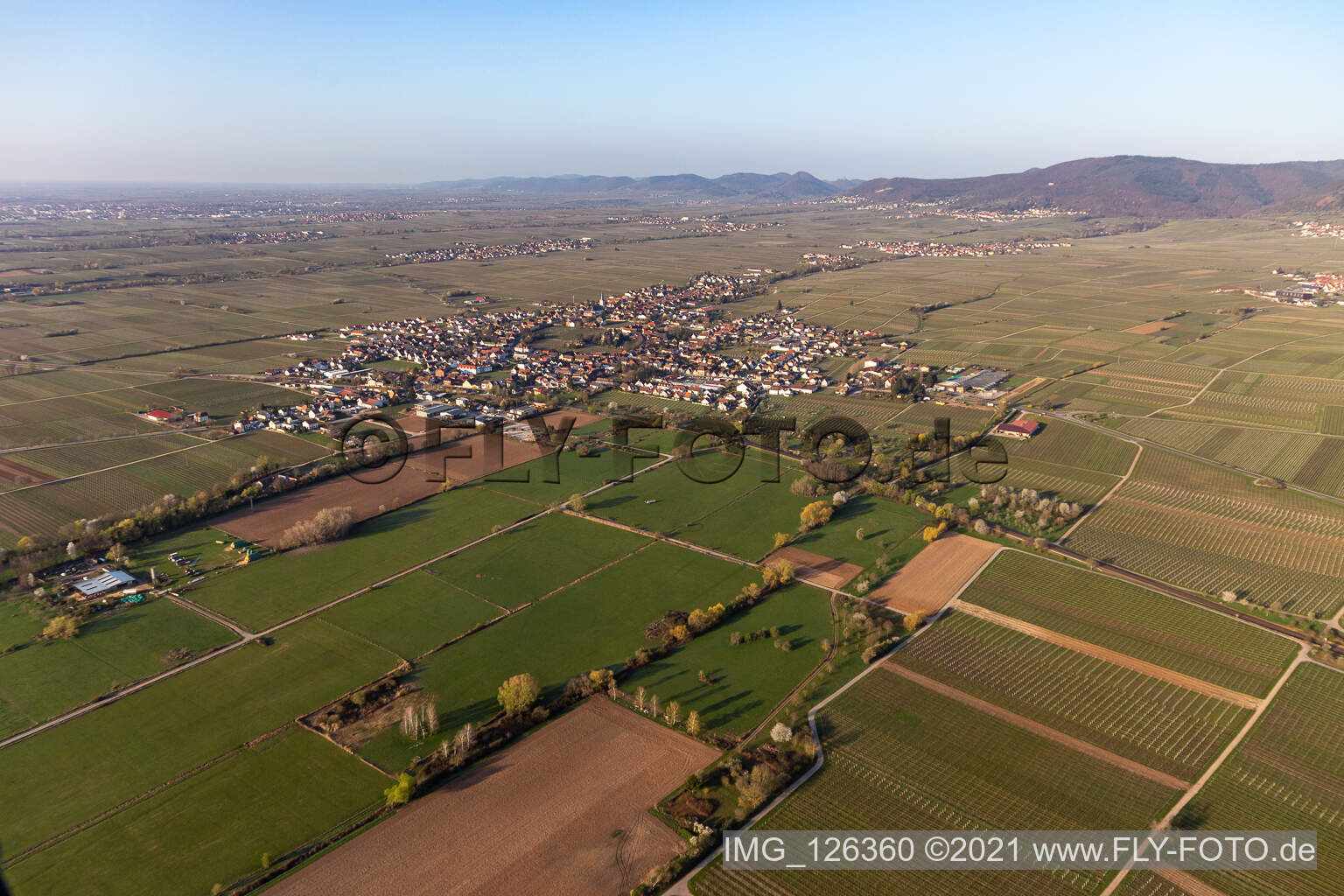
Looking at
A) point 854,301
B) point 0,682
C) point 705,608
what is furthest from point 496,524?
point 854,301

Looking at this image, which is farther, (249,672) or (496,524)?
(496,524)

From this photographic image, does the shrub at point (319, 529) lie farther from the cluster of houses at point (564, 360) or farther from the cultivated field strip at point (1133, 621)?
the cultivated field strip at point (1133, 621)

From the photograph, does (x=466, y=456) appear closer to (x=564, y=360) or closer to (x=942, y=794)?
(x=564, y=360)

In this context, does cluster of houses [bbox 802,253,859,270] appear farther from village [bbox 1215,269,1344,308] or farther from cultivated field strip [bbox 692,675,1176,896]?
cultivated field strip [bbox 692,675,1176,896]

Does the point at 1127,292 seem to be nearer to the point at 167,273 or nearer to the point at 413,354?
the point at 413,354

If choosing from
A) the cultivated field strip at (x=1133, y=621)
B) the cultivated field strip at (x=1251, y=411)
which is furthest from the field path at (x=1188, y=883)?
the cultivated field strip at (x=1251, y=411)

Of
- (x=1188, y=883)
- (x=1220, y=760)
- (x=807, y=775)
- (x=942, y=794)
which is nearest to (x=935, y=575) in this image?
(x=1220, y=760)

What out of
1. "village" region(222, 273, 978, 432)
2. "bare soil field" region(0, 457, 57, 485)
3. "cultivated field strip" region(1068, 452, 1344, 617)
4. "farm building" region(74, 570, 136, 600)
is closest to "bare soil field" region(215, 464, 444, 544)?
"farm building" region(74, 570, 136, 600)
